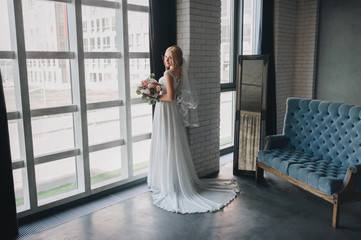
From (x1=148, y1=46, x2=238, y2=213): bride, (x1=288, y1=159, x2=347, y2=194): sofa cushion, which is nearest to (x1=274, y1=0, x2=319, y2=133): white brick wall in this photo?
(x1=288, y1=159, x2=347, y2=194): sofa cushion

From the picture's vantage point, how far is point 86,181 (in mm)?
4172

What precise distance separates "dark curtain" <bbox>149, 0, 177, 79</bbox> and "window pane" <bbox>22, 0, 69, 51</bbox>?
110 centimetres

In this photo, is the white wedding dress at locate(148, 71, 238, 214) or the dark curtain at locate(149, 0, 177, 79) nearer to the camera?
the white wedding dress at locate(148, 71, 238, 214)

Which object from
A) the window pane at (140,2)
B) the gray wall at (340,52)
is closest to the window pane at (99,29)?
the window pane at (140,2)

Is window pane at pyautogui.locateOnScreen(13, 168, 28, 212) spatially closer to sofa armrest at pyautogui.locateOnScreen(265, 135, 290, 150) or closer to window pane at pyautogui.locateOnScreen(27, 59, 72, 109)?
window pane at pyautogui.locateOnScreen(27, 59, 72, 109)

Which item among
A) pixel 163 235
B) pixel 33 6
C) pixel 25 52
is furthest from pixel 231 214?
pixel 33 6

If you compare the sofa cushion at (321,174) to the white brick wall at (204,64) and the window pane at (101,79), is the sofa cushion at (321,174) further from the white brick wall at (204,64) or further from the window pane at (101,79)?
the window pane at (101,79)

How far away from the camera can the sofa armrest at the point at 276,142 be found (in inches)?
190

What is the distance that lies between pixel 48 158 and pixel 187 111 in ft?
5.88

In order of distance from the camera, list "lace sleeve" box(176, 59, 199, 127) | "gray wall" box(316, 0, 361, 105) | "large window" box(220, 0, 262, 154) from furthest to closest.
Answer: "gray wall" box(316, 0, 361, 105) → "large window" box(220, 0, 262, 154) → "lace sleeve" box(176, 59, 199, 127)

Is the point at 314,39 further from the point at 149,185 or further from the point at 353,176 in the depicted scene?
the point at 149,185

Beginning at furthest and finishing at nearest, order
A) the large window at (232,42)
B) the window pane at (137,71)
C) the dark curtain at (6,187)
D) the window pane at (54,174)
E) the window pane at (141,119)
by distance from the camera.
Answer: the large window at (232,42), the window pane at (141,119), the window pane at (137,71), the window pane at (54,174), the dark curtain at (6,187)

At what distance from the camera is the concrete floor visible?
3404 millimetres

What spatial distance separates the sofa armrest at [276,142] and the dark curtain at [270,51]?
131 cm
